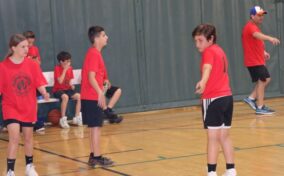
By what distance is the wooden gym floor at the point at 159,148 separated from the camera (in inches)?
252

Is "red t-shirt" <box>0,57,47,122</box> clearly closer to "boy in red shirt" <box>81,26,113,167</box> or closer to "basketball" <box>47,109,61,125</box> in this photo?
"boy in red shirt" <box>81,26,113,167</box>

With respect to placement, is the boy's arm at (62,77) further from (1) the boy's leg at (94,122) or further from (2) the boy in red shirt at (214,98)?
(2) the boy in red shirt at (214,98)

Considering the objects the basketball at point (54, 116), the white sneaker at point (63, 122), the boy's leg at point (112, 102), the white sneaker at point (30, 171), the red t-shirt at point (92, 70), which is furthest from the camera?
the basketball at point (54, 116)

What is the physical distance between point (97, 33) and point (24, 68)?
1113 mm

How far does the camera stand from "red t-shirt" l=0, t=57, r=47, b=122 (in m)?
6.16

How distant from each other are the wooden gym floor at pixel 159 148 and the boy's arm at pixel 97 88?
78cm

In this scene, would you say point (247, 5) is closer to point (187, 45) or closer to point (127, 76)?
point (187, 45)

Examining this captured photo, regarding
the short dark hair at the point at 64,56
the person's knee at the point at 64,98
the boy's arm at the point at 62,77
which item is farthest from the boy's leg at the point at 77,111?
the short dark hair at the point at 64,56

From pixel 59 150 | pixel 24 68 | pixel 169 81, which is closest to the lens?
pixel 24 68

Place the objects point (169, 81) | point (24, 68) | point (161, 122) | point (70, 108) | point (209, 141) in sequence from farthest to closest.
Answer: point (169, 81)
point (70, 108)
point (161, 122)
point (24, 68)
point (209, 141)

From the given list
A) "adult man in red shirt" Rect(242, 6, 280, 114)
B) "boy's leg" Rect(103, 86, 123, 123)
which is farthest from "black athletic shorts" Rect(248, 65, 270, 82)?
"boy's leg" Rect(103, 86, 123, 123)

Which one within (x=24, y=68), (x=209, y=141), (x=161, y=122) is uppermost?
(x=24, y=68)

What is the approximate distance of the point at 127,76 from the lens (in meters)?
13.1

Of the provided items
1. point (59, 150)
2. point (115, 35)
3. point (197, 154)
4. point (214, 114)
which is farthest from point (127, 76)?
point (214, 114)
